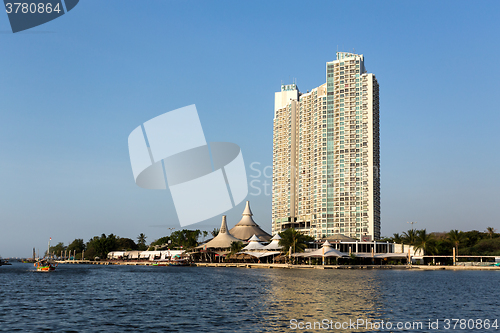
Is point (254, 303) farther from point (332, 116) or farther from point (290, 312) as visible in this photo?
point (332, 116)

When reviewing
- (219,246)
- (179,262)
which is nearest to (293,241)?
(219,246)

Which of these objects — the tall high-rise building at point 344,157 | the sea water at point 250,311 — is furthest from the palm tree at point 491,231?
the sea water at point 250,311

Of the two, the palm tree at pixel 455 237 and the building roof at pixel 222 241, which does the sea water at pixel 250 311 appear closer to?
the palm tree at pixel 455 237

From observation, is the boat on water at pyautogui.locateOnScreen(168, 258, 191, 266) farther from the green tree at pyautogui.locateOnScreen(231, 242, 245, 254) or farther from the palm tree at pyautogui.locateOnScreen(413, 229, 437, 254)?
the palm tree at pyautogui.locateOnScreen(413, 229, 437, 254)

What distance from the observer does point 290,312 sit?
35500 mm

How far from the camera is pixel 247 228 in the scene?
17762 centimetres

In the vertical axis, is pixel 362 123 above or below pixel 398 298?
above

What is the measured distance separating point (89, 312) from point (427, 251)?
4658 inches

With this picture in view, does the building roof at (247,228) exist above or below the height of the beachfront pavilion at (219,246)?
above

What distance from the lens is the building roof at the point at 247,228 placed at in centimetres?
17400

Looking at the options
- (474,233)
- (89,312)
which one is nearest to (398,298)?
(89,312)

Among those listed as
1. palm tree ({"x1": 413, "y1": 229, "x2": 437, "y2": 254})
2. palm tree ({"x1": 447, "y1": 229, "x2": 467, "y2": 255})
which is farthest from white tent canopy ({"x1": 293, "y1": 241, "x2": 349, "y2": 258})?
palm tree ({"x1": 447, "y1": 229, "x2": 467, "y2": 255})

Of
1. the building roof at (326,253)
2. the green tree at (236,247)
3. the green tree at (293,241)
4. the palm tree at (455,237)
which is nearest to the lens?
the building roof at (326,253)

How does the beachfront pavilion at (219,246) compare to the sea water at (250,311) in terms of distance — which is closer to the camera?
the sea water at (250,311)
